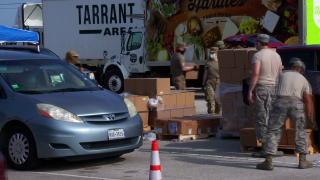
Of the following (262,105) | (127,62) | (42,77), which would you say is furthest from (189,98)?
(127,62)

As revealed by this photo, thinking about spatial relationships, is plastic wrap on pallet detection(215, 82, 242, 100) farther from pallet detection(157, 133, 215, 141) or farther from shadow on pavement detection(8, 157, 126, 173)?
shadow on pavement detection(8, 157, 126, 173)

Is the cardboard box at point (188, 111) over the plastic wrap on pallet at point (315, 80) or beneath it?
beneath

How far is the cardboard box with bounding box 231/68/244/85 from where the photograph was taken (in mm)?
10044

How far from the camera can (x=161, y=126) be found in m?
10.8

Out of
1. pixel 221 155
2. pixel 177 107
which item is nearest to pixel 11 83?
pixel 221 155

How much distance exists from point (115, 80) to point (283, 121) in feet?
47.1

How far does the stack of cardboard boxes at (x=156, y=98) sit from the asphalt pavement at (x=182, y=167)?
195 centimetres

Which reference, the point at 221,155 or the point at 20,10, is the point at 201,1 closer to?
the point at 221,155

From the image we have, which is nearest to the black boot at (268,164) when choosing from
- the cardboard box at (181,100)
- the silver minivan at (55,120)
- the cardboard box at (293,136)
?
the cardboard box at (293,136)

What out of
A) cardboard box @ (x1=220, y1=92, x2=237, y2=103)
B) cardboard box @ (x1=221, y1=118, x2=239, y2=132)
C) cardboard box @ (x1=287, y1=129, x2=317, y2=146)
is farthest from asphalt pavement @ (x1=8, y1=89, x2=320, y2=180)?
cardboard box @ (x1=220, y1=92, x2=237, y2=103)

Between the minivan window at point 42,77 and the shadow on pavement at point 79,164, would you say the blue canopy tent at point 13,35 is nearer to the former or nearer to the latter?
the minivan window at point 42,77

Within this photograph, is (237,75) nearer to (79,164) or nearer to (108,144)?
(108,144)

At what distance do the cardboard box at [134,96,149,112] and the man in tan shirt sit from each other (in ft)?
11.7

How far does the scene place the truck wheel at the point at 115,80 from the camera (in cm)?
2139
